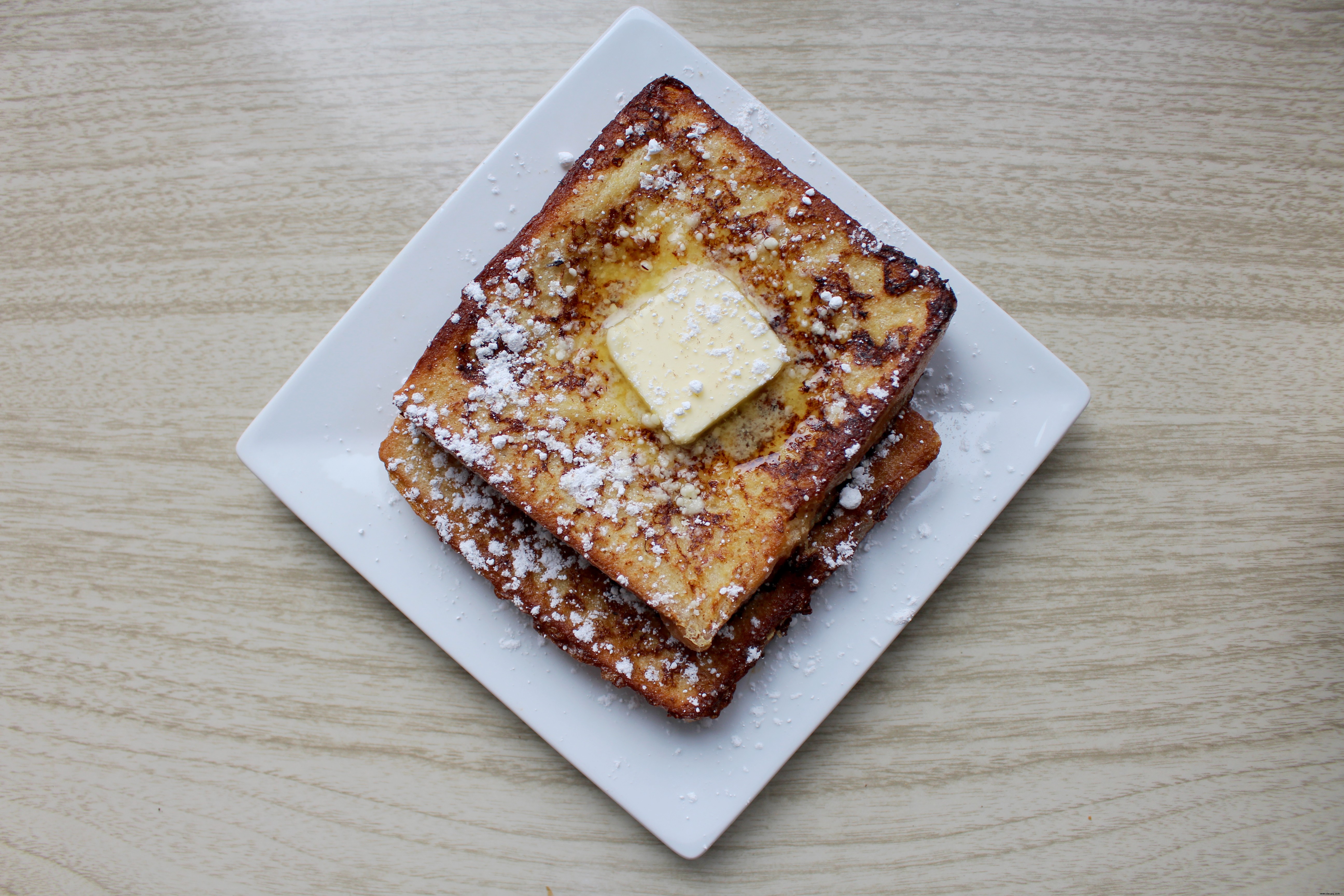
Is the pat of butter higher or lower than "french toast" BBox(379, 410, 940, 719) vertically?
higher

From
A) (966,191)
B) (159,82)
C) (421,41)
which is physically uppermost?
(966,191)

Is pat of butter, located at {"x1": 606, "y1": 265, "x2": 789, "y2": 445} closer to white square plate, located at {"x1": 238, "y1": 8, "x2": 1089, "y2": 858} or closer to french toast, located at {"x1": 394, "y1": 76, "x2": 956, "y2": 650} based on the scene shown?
french toast, located at {"x1": 394, "y1": 76, "x2": 956, "y2": 650}

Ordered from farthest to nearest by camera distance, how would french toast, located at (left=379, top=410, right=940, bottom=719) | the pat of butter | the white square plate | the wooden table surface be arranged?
1. the wooden table surface
2. the white square plate
3. french toast, located at (left=379, top=410, right=940, bottom=719)
4. the pat of butter

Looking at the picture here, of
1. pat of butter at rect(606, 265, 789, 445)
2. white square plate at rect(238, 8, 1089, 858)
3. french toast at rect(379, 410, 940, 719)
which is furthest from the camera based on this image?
white square plate at rect(238, 8, 1089, 858)

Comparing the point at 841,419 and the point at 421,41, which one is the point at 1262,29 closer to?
the point at 841,419

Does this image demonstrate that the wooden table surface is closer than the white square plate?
No

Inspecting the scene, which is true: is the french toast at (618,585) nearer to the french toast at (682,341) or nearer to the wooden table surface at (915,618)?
the french toast at (682,341)

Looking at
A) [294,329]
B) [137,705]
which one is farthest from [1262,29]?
[137,705]

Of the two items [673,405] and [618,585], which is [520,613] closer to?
[618,585]

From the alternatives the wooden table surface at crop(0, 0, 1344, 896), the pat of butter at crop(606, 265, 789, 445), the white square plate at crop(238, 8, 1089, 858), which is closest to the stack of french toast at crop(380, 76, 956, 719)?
the pat of butter at crop(606, 265, 789, 445)
